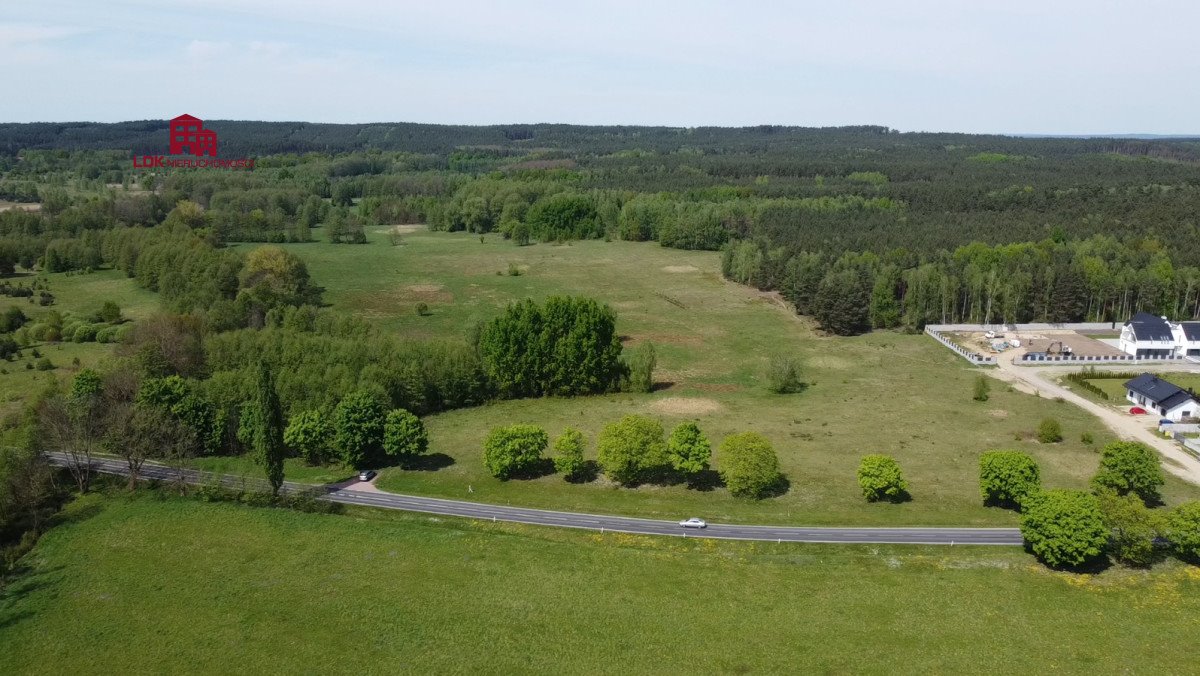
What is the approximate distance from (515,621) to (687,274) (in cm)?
13197

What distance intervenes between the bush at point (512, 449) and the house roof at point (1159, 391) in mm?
67539

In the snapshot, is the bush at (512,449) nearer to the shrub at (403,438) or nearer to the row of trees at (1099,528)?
the shrub at (403,438)

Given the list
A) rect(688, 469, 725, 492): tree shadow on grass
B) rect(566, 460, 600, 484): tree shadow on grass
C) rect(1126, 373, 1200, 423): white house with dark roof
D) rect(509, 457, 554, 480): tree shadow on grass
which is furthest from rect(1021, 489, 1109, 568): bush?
rect(509, 457, 554, 480): tree shadow on grass

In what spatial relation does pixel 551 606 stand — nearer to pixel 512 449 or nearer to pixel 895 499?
pixel 512 449

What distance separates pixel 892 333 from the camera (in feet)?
431

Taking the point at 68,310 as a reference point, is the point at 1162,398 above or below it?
below

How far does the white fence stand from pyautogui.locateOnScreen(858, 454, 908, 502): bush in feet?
166

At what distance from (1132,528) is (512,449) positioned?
47.9 meters

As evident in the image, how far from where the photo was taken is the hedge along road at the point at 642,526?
61.9 metres

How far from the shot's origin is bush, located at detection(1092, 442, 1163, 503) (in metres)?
65.5

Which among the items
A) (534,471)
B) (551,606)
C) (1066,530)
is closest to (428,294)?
(534,471)

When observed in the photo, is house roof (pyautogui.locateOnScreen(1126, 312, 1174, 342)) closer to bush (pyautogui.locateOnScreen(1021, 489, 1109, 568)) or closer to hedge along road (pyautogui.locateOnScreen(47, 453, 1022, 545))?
hedge along road (pyautogui.locateOnScreen(47, 453, 1022, 545))

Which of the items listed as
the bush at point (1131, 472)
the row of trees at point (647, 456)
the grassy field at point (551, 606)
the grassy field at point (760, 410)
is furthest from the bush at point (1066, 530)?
the row of trees at point (647, 456)

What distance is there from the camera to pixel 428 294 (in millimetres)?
157125
